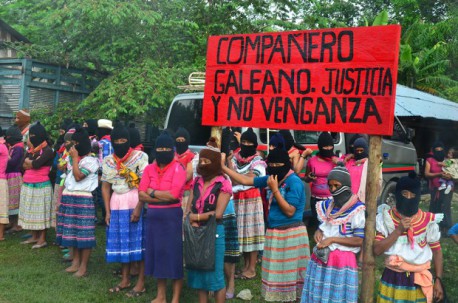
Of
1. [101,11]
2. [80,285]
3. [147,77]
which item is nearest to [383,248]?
[80,285]

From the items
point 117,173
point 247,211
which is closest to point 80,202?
point 117,173

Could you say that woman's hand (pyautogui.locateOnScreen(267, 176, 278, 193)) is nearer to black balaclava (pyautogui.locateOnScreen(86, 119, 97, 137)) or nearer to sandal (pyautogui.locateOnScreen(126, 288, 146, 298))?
sandal (pyautogui.locateOnScreen(126, 288, 146, 298))

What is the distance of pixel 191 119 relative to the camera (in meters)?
8.54

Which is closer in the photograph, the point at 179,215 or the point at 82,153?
the point at 179,215

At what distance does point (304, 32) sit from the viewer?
14.2ft

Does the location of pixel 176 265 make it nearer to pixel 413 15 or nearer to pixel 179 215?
pixel 179 215

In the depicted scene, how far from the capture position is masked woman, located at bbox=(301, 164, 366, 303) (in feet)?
12.9

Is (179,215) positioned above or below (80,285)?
above

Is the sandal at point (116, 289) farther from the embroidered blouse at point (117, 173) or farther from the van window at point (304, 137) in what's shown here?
the van window at point (304, 137)

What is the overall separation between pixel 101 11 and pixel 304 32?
8.30m

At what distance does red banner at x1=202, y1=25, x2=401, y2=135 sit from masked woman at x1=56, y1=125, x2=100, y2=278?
2.18 meters

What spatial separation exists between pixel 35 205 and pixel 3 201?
2.76 feet

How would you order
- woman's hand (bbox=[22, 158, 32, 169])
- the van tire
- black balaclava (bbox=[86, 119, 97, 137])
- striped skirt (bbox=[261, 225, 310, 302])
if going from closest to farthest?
striped skirt (bbox=[261, 225, 310, 302])
woman's hand (bbox=[22, 158, 32, 169])
black balaclava (bbox=[86, 119, 97, 137])
the van tire

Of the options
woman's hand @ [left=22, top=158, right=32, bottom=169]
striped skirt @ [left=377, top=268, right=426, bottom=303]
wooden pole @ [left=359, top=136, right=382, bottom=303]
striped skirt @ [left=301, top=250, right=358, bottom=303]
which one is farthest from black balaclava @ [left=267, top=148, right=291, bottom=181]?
woman's hand @ [left=22, top=158, right=32, bottom=169]
